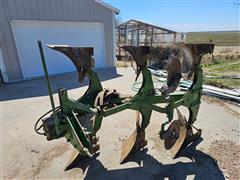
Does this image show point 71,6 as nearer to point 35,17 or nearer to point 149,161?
point 35,17

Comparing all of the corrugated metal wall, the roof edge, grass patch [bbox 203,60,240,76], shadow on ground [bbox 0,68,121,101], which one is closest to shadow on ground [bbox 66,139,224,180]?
shadow on ground [bbox 0,68,121,101]

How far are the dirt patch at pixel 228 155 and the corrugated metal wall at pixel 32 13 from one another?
7.41m

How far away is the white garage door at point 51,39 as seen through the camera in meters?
7.76

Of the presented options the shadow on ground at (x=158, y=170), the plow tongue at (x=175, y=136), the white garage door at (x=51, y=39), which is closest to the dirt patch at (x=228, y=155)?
the shadow on ground at (x=158, y=170)

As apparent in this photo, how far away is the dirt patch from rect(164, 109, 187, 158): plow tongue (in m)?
0.52

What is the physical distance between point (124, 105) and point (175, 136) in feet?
4.14

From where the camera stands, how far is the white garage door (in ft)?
25.5

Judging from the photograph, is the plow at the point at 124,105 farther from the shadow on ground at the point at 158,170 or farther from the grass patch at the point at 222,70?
the grass patch at the point at 222,70

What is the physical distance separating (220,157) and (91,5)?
8.32 m

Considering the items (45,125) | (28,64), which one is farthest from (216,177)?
(28,64)

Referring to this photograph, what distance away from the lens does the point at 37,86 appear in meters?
7.09

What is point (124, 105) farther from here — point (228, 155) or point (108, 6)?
point (108, 6)

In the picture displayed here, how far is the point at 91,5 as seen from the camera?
9055mm

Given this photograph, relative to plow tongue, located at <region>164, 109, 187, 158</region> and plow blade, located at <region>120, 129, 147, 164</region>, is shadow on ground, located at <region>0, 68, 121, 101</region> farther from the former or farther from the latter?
plow tongue, located at <region>164, 109, 187, 158</region>
